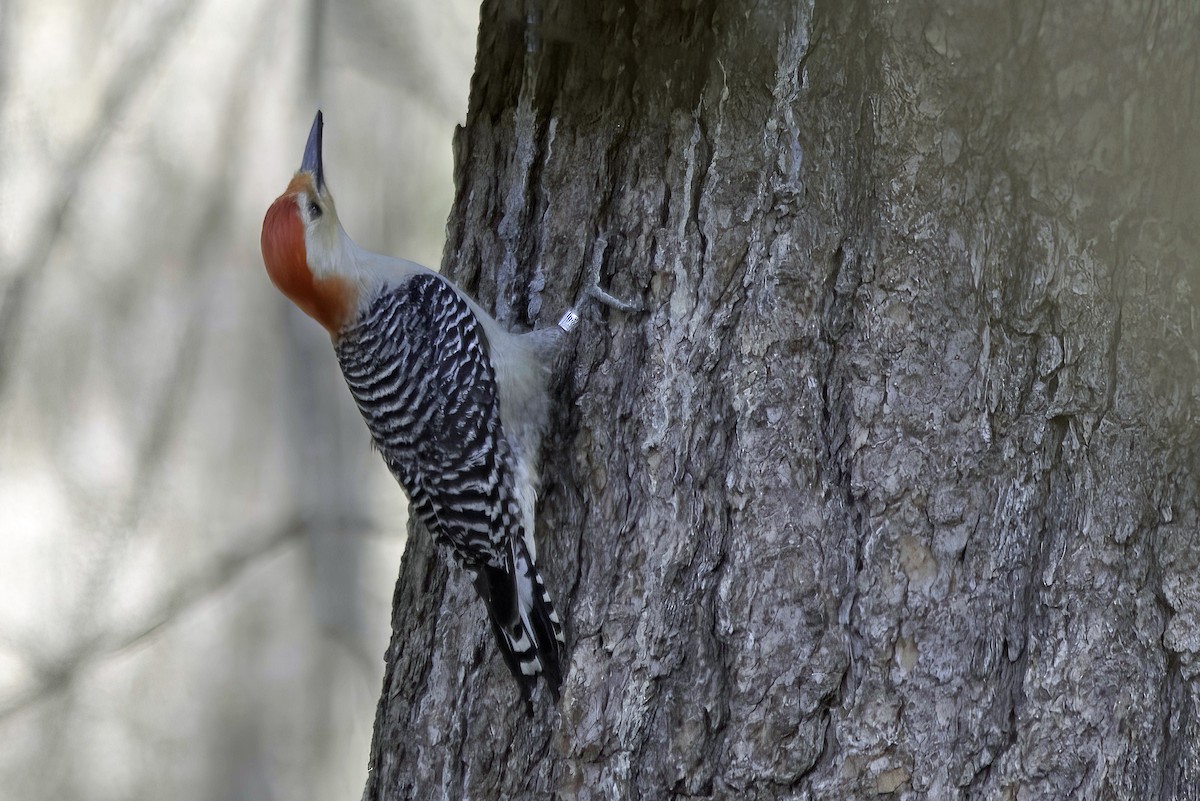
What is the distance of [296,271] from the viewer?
335 centimetres

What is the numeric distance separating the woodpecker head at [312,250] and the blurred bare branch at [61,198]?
6.90ft

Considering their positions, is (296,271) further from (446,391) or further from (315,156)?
(446,391)

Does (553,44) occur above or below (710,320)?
above

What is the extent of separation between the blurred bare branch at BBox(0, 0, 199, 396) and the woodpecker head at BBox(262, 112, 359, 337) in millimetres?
2104

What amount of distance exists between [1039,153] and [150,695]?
16.7ft

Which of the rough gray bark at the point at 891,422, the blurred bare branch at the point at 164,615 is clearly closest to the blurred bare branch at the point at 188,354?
the blurred bare branch at the point at 164,615

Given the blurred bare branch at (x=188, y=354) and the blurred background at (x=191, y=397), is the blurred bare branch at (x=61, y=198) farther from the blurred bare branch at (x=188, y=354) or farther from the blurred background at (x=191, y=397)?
the blurred bare branch at (x=188, y=354)

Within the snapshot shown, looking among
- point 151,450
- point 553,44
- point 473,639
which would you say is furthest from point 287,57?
point 473,639

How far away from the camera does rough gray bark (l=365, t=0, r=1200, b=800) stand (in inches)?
86.4

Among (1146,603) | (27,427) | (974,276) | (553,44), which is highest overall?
(553,44)

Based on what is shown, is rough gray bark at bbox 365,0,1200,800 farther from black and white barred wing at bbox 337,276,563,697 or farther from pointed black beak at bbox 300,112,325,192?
pointed black beak at bbox 300,112,325,192

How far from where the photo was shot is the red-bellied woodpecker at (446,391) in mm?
2701

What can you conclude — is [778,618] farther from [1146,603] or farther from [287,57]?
[287,57]

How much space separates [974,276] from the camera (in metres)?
2.32
